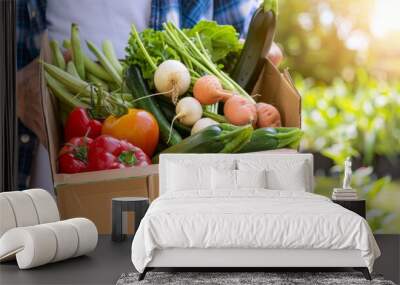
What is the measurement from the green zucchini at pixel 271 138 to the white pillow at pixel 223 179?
24.5 inches

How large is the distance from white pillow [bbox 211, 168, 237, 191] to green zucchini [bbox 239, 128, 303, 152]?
0.62m

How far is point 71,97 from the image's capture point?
21.1 ft

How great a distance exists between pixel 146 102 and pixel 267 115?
3.29 feet

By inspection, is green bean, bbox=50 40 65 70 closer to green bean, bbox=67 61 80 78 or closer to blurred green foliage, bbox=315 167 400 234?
green bean, bbox=67 61 80 78

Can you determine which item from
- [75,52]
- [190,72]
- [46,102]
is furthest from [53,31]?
[190,72]

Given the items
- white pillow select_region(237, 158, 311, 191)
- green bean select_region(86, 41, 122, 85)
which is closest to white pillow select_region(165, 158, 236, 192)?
white pillow select_region(237, 158, 311, 191)

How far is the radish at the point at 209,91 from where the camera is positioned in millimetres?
6195

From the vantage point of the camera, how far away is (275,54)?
6.45m

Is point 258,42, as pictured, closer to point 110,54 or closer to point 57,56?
point 110,54

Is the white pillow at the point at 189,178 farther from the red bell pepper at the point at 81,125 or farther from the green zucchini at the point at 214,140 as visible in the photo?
the red bell pepper at the point at 81,125

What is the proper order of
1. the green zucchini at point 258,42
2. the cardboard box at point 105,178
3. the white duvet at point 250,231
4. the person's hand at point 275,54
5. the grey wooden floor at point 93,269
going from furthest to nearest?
1. the person's hand at point 275,54
2. the green zucchini at point 258,42
3. the cardboard box at point 105,178
4. the grey wooden floor at point 93,269
5. the white duvet at point 250,231

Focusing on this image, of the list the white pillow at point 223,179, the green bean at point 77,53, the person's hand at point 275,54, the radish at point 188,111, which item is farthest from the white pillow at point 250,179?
the green bean at point 77,53

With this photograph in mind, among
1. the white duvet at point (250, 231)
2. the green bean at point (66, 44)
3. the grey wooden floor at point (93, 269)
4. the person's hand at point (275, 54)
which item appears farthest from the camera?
the green bean at point (66, 44)

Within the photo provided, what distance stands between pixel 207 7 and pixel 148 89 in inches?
34.5
